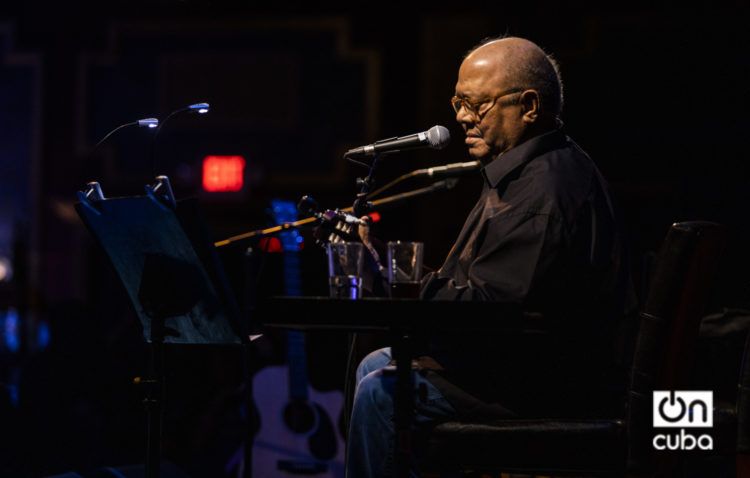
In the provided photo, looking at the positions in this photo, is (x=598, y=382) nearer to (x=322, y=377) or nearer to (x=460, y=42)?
(x=322, y=377)

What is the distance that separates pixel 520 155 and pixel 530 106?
0.59 feet

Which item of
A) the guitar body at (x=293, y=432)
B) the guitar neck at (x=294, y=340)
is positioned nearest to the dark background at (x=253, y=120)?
the guitar body at (x=293, y=432)

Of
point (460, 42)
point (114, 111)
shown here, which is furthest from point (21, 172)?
point (460, 42)

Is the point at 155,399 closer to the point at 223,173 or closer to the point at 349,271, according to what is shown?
the point at 349,271

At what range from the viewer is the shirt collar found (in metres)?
2.19

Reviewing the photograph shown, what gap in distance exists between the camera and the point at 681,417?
6.80ft

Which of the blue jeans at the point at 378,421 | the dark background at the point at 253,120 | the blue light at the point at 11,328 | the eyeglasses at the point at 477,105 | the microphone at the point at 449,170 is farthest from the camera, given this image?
the blue light at the point at 11,328

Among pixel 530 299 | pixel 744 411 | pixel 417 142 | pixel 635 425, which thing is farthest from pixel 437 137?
pixel 744 411

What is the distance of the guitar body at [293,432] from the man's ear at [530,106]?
2.47 metres

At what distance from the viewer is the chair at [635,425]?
1.97 metres

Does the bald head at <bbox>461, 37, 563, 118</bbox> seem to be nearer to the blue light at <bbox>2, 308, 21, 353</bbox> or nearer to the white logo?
the white logo

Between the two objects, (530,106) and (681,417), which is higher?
(530,106)

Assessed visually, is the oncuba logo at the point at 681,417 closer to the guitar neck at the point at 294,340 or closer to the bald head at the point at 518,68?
the bald head at the point at 518,68

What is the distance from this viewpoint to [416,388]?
6.55 feet
